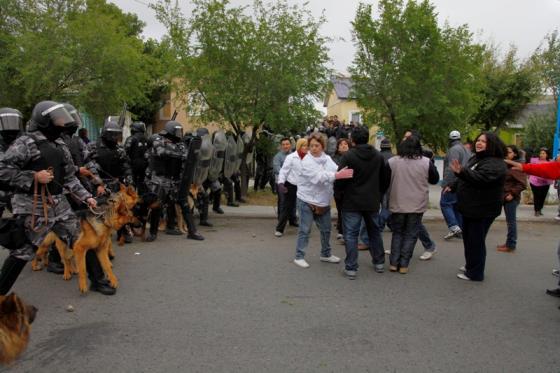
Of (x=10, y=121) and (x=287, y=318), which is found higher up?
(x=10, y=121)

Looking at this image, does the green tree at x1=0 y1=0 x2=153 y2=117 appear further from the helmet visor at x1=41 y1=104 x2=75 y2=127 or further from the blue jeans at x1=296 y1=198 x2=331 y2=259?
the blue jeans at x1=296 y1=198 x2=331 y2=259

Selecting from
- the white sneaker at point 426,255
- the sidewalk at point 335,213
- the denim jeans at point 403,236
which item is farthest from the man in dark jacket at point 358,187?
the sidewalk at point 335,213

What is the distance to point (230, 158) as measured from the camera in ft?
31.4

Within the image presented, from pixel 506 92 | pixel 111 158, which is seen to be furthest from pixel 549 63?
pixel 111 158

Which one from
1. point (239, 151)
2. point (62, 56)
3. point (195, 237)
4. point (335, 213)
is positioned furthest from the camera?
point (62, 56)

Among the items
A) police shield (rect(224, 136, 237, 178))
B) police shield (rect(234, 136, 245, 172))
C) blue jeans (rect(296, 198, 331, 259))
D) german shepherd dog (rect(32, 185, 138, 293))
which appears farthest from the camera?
police shield (rect(234, 136, 245, 172))

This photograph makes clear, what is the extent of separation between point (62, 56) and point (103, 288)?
10.7 m

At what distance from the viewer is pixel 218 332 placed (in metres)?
3.86

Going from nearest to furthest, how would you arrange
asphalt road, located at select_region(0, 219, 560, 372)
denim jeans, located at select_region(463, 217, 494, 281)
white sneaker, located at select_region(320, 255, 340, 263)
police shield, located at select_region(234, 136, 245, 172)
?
1. asphalt road, located at select_region(0, 219, 560, 372)
2. denim jeans, located at select_region(463, 217, 494, 281)
3. white sneaker, located at select_region(320, 255, 340, 263)
4. police shield, located at select_region(234, 136, 245, 172)

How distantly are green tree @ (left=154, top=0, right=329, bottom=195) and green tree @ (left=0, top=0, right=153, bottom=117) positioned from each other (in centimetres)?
443

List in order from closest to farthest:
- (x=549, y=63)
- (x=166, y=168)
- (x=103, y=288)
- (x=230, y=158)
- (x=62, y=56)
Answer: (x=103, y=288) < (x=166, y=168) < (x=230, y=158) < (x=62, y=56) < (x=549, y=63)

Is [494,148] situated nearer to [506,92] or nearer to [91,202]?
[91,202]

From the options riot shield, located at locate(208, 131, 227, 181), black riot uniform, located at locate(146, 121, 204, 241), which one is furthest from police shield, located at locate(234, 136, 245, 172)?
black riot uniform, located at locate(146, 121, 204, 241)

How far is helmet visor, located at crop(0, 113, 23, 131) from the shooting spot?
17.0 feet
